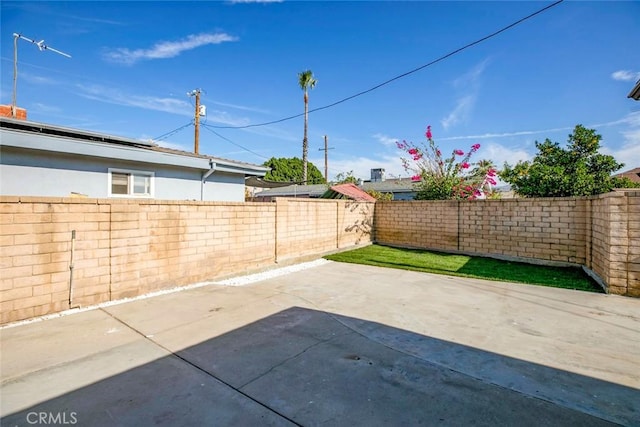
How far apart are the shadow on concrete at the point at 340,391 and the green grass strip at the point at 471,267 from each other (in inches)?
176

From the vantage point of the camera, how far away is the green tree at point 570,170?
36.3ft

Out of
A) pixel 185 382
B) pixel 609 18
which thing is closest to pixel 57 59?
pixel 185 382

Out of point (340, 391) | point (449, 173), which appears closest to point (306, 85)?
point (449, 173)

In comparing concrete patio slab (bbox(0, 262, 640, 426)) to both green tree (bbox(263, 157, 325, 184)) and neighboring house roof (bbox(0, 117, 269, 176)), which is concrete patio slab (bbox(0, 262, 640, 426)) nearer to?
neighboring house roof (bbox(0, 117, 269, 176))

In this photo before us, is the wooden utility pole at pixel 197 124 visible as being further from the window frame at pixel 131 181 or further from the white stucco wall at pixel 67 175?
the window frame at pixel 131 181

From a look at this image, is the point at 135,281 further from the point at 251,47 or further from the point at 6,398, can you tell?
the point at 251,47

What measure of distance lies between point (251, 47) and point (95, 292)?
35.3 feet

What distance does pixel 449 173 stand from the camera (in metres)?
11.6

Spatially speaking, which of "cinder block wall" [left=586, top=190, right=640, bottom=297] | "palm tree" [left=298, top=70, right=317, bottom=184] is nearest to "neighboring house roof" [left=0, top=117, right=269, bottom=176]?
"cinder block wall" [left=586, top=190, right=640, bottom=297]

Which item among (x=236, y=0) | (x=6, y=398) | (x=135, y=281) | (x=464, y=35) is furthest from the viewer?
(x=236, y=0)

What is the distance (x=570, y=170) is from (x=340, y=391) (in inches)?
535

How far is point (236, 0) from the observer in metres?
9.28

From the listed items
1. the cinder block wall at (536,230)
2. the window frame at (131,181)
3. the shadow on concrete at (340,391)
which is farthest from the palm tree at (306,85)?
the shadow on concrete at (340,391)

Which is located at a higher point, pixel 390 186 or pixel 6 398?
pixel 390 186
